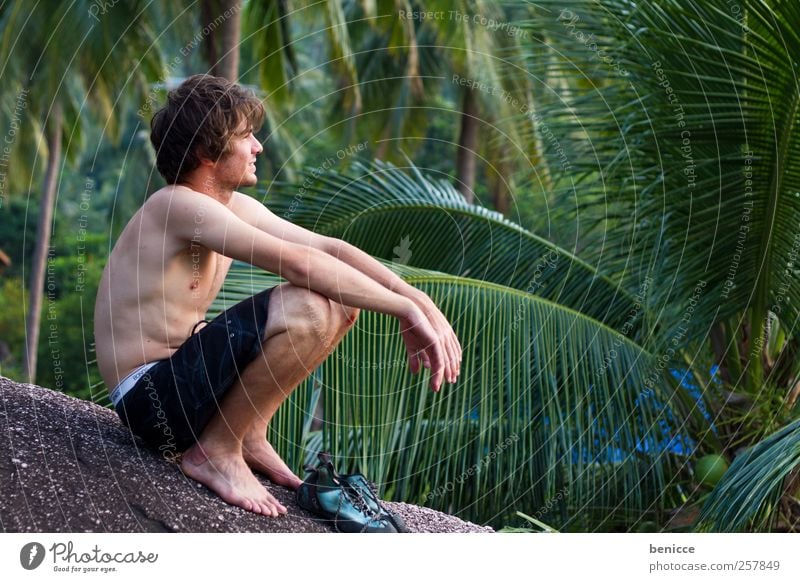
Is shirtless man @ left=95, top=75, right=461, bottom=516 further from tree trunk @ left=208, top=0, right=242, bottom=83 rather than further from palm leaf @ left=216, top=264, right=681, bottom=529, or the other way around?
tree trunk @ left=208, top=0, right=242, bottom=83

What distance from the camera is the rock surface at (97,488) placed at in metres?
3.08

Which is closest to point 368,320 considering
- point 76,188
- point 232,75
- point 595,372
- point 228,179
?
point 595,372

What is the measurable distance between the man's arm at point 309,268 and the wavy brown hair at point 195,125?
8.2 inches

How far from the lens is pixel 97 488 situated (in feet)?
10.3

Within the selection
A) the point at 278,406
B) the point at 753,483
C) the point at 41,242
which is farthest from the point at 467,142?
the point at 278,406

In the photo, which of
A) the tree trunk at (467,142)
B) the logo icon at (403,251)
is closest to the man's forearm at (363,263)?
the logo icon at (403,251)

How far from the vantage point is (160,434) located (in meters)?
3.31

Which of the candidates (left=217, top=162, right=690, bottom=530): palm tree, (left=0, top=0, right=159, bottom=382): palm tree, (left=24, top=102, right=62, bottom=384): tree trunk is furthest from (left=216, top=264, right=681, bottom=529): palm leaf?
(left=24, top=102, right=62, bottom=384): tree trunk

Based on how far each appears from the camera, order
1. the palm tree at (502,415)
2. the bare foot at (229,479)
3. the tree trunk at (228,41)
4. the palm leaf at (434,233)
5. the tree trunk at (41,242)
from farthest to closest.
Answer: the tree trunk at (41,242), the tree trunk at (228,41), the palm leaf at (434,233), the palm tree at (502,415), the bare foot at (229,479)

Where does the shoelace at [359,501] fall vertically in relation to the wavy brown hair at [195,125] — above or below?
below

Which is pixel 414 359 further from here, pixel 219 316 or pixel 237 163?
pixel 237 163

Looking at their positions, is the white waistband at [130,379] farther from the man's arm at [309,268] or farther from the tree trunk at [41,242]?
the tree trunk at [41,242]
